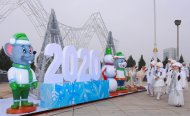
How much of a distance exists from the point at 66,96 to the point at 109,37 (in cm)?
1003

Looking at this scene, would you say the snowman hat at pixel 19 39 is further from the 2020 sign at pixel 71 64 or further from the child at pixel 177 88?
the child at pixel 177 88

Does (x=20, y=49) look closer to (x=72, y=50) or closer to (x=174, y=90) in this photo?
(x=72, y=50)

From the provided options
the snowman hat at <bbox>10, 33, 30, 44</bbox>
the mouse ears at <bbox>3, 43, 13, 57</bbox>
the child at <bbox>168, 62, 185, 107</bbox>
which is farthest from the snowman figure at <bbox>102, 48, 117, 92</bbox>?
the mouse ears at <bbox>3, 43, 13, 57</bbox>

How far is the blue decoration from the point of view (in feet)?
34.2

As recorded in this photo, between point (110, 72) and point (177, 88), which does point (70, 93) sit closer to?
point (110, 72)

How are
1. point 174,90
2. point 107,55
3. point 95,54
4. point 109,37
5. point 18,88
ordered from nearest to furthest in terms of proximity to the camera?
point 18,88, point 174,90, point 95,54, point 107,55, point 109,37

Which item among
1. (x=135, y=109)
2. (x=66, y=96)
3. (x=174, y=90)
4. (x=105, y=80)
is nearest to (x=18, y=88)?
(x=66, y=96)

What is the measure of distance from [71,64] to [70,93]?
120 centimetres

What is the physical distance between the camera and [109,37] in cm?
2056

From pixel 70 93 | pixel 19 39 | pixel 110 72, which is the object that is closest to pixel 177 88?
pixel 110 72

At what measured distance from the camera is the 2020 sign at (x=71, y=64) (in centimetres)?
1063

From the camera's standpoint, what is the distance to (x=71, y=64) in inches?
469

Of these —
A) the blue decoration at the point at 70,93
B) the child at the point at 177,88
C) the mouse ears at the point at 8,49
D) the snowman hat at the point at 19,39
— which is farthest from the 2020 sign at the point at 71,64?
the child at the point at 177,88

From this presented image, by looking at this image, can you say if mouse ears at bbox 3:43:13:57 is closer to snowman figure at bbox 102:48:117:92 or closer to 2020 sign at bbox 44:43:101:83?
2020 sign at bbox 44:43:101:83
